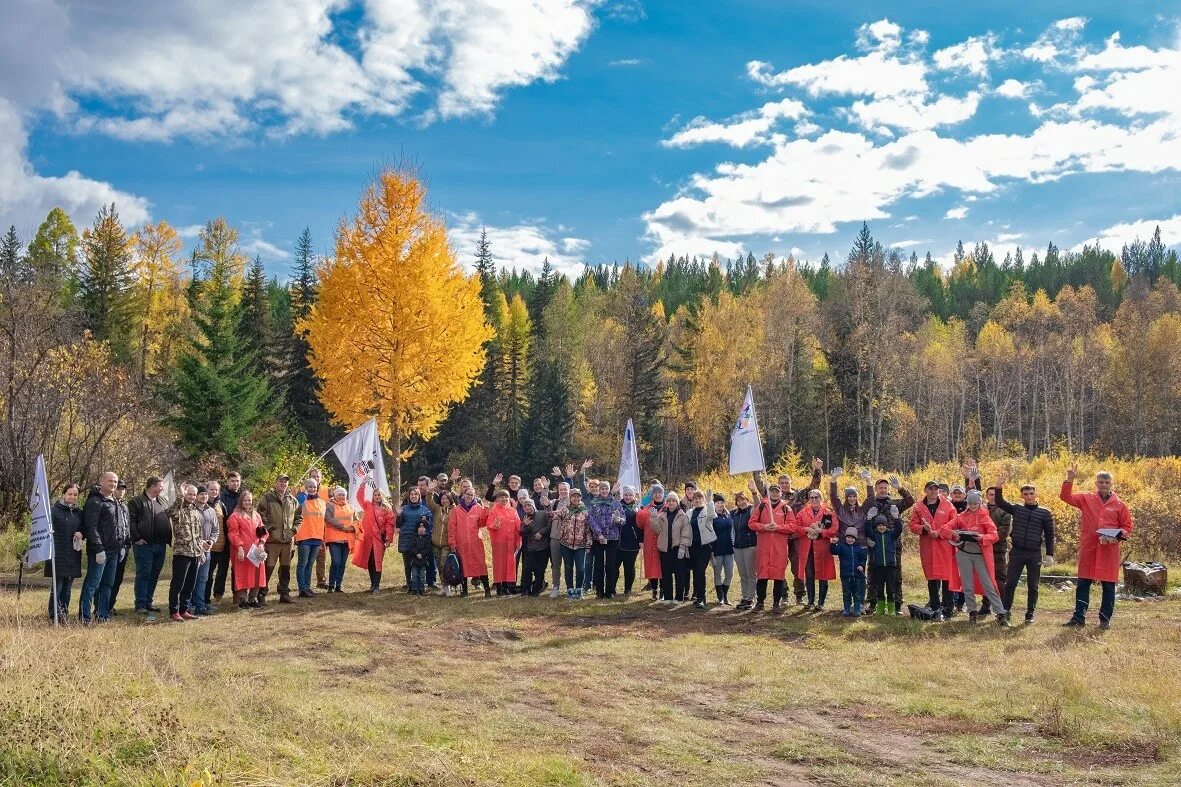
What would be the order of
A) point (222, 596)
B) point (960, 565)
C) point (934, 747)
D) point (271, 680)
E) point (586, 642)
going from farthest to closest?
point (222, 596)
point (960, 565)
point (586, 642)
point (271, 680)
point (934, 747)

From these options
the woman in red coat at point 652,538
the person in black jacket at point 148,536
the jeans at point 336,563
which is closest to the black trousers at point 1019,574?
the woman in red coat at point 652,538

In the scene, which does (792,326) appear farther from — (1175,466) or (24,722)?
(24,722)

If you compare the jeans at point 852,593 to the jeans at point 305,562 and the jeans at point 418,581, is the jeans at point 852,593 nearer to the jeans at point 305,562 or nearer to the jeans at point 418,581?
the jeans at point 418,581

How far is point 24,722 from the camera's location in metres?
6.13

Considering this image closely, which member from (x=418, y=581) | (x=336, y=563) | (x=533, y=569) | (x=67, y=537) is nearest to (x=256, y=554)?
(x=336, y=563)

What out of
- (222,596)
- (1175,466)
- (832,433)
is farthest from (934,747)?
(832,433)

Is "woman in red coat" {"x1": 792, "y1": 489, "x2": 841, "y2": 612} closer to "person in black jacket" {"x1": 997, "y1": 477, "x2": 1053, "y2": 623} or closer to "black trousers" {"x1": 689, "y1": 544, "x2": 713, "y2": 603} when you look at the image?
"black trousers" {"x1": 689, "y1": 544, "x2": 713, "y2": 603}

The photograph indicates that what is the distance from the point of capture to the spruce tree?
4281cm

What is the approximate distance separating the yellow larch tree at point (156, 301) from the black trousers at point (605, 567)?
35945 mm

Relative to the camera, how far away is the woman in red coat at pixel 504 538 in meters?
15.0

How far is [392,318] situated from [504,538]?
31.5 feet

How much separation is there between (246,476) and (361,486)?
12.8 meters

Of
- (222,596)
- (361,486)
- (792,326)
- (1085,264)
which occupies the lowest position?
(222,596)

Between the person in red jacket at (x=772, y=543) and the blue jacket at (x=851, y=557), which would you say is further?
the person in red jacket at (x=772, y=543)
